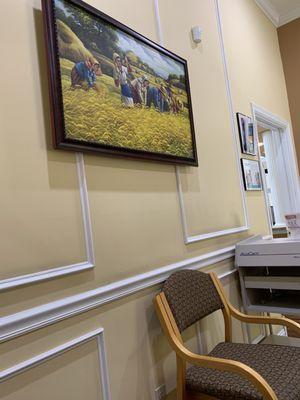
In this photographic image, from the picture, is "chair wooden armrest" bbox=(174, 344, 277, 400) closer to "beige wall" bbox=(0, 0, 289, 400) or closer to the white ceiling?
"beige wall" bbox=(0, 0, 289, 400)

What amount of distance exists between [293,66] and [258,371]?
3.78 m

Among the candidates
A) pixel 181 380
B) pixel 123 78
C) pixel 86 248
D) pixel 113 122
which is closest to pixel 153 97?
pixel 123 78

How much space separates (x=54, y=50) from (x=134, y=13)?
77 centimetres

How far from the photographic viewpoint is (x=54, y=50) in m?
1.33

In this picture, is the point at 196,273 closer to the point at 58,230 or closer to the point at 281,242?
the point at 281,242

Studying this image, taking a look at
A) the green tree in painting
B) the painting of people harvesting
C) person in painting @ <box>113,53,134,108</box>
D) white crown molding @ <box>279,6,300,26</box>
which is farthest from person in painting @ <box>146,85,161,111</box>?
white crown molding @ <box>279,6,300,26</box>

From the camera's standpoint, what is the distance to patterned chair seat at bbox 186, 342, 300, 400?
1.31 meters

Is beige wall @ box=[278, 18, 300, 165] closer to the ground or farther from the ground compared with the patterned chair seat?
farther from the ground

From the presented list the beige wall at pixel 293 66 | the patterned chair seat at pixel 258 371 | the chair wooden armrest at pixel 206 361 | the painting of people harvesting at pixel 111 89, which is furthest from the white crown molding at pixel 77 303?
the beige wall at pixel 293 66

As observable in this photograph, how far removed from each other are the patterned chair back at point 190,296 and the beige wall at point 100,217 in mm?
109

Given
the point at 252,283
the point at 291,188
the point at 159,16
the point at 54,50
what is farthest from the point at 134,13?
the point at 291,188

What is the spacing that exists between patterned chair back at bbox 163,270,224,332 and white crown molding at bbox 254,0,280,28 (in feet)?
11.0

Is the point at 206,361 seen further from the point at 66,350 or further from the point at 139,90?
the point at 139,90

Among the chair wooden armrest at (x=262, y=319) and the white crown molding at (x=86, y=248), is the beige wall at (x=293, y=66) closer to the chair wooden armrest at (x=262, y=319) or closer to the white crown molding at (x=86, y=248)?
the chair wooden armrest at (x=262, y=319)
